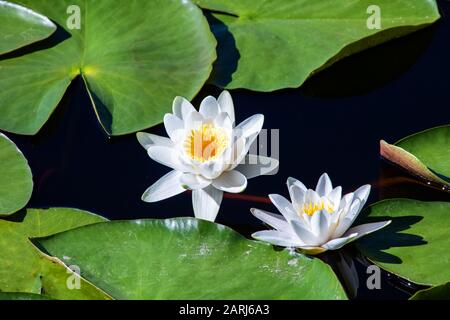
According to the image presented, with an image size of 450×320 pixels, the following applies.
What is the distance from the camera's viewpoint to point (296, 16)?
3.57 meters

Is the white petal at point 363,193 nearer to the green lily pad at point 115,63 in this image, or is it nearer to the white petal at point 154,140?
the white petal at point 154,140

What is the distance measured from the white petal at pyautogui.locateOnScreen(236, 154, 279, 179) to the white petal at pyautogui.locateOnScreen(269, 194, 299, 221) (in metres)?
0.28

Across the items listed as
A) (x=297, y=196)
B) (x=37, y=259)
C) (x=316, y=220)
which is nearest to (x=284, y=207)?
(x=297, y=196)

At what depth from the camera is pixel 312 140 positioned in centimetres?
327

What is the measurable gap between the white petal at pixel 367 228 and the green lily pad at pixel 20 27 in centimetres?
163

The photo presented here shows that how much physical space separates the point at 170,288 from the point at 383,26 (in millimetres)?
1721

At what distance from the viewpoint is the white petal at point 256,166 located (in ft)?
9.67

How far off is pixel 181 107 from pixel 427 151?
3.18ft

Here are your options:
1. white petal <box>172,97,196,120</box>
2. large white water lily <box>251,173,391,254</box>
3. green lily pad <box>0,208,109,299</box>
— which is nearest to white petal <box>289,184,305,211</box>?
large white water lily <box>251,173,391,254</box>

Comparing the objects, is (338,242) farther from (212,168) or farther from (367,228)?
(212,168)

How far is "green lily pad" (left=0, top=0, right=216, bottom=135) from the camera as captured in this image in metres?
3.20

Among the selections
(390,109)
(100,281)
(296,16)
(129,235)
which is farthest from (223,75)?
(100,281)

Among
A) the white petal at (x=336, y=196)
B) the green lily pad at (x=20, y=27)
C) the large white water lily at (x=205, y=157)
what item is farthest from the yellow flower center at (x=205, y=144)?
the green lily pad at (x=20, y=27)

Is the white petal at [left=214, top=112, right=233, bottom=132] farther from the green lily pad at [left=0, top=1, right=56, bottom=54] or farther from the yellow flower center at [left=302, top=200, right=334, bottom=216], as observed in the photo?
the green lily pad at [left=0, top=1, right=56, bottom=54]
